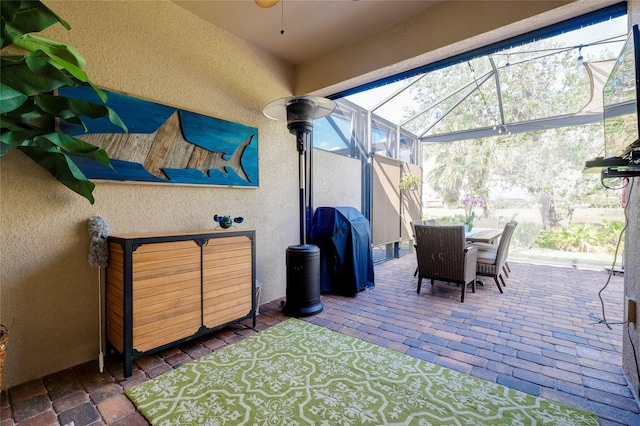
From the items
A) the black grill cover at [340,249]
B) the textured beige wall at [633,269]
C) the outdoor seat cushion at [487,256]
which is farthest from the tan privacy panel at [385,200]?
the textured beige wall at [633,269]

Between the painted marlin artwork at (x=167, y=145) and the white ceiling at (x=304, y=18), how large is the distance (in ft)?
3.19

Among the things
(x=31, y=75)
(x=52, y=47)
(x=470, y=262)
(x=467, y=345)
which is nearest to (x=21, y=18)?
(x=52, y=47)

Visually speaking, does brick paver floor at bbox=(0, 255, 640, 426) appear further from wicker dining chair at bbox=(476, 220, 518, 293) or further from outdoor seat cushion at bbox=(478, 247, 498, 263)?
outdoor seat cushion at bbox=(478, 247, 498, 263)

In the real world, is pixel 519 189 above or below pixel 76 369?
above

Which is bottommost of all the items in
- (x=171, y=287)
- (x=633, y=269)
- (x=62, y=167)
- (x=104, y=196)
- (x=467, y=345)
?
(x=467, y=345)

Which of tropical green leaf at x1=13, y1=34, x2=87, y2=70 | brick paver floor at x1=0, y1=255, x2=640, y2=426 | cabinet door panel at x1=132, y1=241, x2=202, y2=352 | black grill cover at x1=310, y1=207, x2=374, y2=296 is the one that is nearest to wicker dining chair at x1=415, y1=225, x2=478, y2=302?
brick paver floor at x1=0, y1=255, x2=640, y2=426

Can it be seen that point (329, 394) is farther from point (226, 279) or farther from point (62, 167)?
point (62, 167)

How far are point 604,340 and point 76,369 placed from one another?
13.9 feet

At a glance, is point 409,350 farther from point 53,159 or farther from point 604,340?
point 53,159

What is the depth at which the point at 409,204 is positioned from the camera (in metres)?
6.20

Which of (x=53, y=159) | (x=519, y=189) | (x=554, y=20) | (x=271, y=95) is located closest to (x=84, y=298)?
(x=53, y=159)

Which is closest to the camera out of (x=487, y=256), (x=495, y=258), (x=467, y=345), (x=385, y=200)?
(x=467, y=345)

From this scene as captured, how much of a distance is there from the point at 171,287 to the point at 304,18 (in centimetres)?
273

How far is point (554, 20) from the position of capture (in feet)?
6.92
